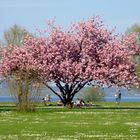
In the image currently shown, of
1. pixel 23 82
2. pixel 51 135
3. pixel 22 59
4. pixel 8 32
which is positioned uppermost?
pixel 8 32

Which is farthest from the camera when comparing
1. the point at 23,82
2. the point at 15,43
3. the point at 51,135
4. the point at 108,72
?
the point at 15,43

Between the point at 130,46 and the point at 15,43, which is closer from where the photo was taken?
the point at 130,46

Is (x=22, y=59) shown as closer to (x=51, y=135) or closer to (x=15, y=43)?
(x=15, y=43)

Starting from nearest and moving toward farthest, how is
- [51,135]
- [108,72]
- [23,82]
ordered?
[51,135], [23,82], [108,72]

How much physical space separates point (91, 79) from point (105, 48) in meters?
3.62

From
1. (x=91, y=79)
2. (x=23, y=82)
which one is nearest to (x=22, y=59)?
(x=91, y=79)

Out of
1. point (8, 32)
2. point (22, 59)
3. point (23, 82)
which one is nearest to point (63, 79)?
point (22, 59)

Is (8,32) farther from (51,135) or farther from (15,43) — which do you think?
(51,135)

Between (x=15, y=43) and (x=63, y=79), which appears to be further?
→ (x=15, y=43)

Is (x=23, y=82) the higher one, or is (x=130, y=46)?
(x=130, y=46)

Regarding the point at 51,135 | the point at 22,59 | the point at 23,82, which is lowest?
the point at 51,135

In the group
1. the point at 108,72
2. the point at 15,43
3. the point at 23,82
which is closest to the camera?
the point at 23,82

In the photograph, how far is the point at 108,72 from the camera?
58719 mm

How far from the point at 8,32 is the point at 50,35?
17354 mm
